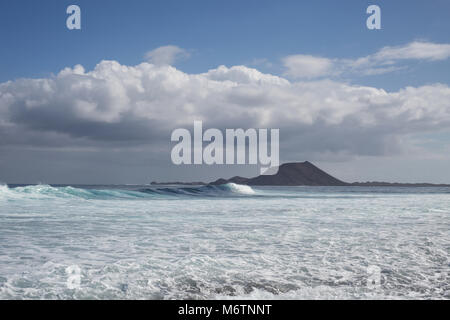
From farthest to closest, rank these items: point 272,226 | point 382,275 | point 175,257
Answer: point 272,226 → point 175,257 → point 382,275

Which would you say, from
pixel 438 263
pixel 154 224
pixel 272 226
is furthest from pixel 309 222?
pixel 438 263

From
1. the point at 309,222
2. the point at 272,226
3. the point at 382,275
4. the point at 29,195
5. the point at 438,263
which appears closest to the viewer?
the point at 382,275

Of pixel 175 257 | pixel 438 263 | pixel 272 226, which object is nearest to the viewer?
pixel 438 263

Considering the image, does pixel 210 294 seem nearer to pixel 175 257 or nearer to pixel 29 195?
pixel 175 257

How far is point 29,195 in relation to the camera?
93.0 feet

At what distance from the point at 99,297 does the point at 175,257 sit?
244 cm

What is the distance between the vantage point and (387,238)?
9.70m

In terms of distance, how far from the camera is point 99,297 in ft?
16.6

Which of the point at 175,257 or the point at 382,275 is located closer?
the point at 382,275
